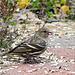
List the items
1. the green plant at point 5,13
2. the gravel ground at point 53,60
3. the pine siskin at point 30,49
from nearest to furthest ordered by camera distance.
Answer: the gravel ground at point 53,60 → the pine siskin at point 30,49 → the green plant at point 5,13

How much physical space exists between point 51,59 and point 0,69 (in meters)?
1.37

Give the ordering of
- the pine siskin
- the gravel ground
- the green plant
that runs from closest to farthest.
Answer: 1. the gravel ground
2. the pine siskin
3. the green plant

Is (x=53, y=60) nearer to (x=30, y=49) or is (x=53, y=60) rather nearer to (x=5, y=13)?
(x=30, y=49)

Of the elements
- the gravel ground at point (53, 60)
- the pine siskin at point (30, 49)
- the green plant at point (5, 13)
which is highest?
the green plant at point (5, 13)

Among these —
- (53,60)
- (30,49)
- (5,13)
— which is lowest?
(53,60)

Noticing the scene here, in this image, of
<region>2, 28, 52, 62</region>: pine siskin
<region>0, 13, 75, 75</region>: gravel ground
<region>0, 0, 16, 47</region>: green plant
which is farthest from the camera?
<region>0, 0, 16, 47</region>: green plant

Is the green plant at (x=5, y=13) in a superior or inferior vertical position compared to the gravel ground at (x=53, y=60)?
superior

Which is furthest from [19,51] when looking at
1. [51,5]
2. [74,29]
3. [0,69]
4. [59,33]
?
[51,5]

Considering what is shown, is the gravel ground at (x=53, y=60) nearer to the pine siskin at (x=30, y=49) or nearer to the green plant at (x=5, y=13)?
the pine siskin at (x=30, y=49)

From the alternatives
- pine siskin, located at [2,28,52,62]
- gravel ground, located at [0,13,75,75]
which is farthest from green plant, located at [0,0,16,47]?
pine siskin, located at [2,28,52,62]

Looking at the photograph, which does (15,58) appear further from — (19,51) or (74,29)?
(74,29)

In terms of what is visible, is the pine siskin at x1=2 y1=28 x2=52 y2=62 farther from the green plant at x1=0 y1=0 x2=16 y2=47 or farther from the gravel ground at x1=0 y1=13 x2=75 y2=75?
the green plant at x1=0 y1=0 x2=16 y2=47

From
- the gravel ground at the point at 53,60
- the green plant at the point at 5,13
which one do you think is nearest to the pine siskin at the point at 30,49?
the gravel ground at the point at 53,60

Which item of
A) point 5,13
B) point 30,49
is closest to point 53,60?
point 30,49
